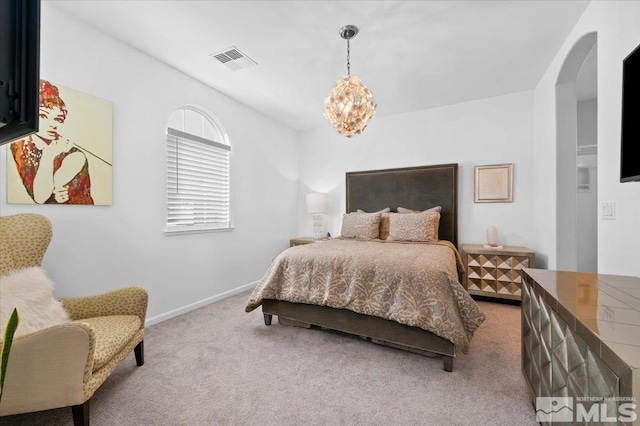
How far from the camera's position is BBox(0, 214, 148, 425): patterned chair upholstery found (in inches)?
47.8

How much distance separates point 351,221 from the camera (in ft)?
12.8

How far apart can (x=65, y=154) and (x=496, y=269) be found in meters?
4.40

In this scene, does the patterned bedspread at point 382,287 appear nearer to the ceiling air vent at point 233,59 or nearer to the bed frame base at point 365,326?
the bed frame base at point 365,326

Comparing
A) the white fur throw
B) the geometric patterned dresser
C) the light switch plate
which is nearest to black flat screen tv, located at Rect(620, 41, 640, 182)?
the light switch plate

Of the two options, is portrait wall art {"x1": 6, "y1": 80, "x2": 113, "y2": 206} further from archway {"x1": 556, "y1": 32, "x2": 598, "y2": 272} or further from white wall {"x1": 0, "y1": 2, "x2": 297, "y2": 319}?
archway {"x1": 556, "y1": 32, "x2": 598, "y2": 272}

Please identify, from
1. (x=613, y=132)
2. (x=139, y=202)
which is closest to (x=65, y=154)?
(x=139, y=202)

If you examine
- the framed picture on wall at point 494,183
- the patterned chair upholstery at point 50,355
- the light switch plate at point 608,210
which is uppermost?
the framed picture on wall at point 494,183

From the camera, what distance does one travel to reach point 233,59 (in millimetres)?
2766

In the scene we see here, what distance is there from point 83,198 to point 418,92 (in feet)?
12.4

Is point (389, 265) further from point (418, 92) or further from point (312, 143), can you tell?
point (312, 143)

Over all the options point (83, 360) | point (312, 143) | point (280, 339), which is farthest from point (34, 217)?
point (312, 143)

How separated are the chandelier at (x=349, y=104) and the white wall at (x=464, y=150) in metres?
2.16

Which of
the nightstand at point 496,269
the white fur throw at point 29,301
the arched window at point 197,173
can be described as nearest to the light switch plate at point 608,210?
the nightstand at point 496,269

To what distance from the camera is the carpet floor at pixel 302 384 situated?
149 centimetres
